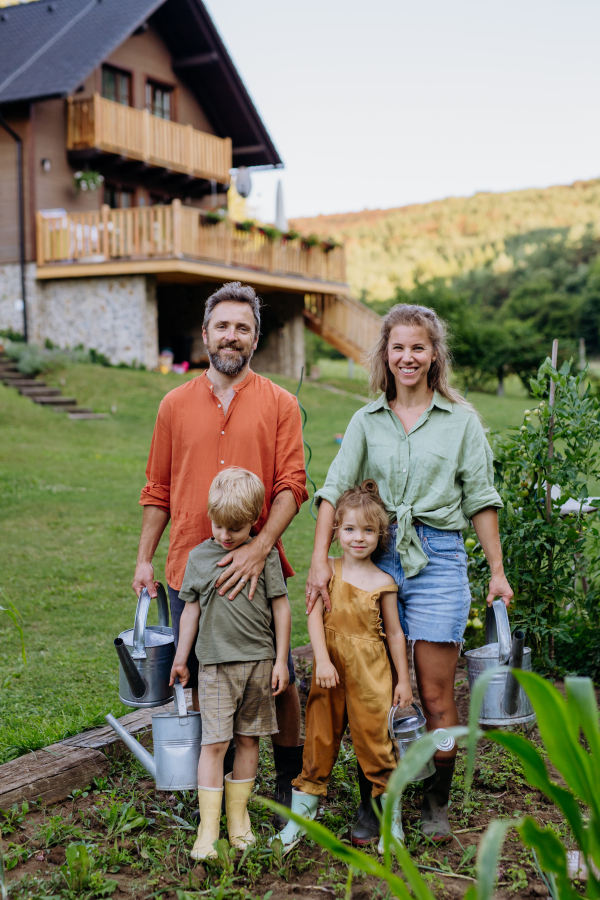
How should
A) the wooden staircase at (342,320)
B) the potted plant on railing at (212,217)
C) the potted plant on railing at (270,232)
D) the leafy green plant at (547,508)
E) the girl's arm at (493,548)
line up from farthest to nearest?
the wooden staircase at (342,320), the potted plant on railing at (270,232), the potted plant on railing at (212,217), the leafy green plant at (547,508), the girl's arm at (493,548)

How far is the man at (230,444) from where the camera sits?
9.22 feet

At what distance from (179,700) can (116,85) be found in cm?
1837

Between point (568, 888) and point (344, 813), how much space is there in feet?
5.13

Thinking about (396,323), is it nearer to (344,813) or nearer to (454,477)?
(454,477)

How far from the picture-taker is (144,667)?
2789 mm

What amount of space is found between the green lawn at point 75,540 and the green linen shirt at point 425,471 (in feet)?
1.37

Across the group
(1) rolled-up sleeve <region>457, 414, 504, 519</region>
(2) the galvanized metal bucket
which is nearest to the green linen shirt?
(1) rolled-up sleeve <region>457, 414, 504, 519</region>

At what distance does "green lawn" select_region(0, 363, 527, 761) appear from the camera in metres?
3.83

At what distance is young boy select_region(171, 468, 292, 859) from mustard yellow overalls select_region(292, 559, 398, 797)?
159mm

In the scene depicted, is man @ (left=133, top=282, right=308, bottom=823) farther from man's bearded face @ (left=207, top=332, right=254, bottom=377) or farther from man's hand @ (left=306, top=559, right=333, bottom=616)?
man's hand @ (left=306, top=559, right=333, bottom=616)

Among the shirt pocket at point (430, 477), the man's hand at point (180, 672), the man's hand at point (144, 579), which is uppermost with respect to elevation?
the shirt pocket at point (430, 477)

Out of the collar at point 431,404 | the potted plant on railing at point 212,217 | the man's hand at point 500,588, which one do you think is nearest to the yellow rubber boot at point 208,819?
the man's hand at point 500,588

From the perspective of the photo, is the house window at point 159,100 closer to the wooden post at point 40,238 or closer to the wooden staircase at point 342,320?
the wooden post at point 40,238

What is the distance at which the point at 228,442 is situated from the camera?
2828 millimetres
